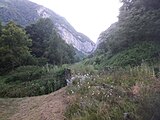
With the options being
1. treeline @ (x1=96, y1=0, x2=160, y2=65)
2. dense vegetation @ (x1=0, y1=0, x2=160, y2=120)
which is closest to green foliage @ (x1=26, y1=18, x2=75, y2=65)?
dense vegetation @ (x1=0, y1=0, x2=160, y2=120)

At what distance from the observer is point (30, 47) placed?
34.5 meters

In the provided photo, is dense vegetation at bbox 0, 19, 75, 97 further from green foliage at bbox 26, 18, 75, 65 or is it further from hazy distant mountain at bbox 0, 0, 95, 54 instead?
hazy distant mountain at bbox 0, 0, 95, 54

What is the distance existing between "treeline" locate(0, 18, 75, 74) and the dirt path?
45.6ft

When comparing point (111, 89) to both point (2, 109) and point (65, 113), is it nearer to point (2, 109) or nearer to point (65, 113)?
point (65, 113)

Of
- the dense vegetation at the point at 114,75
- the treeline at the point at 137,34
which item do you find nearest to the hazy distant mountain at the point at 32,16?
the dense vegetation at the point at 114,75

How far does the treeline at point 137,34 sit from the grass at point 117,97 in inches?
227

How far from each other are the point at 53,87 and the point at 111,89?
5.16 metres

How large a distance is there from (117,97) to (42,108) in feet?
9.21

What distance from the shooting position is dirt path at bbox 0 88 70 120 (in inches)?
353

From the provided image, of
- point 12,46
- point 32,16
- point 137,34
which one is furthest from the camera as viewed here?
point 32,16

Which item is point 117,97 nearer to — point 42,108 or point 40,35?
point 42,108

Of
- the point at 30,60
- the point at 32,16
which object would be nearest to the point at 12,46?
the point at 30,60

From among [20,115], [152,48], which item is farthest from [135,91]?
[152,48]

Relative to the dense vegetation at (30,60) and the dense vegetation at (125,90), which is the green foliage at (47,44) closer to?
the dense vegetation at (30,60)
